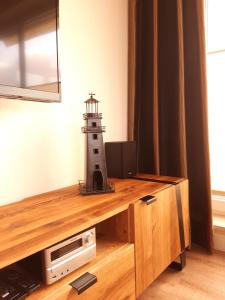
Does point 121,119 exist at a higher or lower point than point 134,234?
higher

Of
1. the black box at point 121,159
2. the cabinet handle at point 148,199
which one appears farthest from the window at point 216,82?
the cabinet handle at point 148,199

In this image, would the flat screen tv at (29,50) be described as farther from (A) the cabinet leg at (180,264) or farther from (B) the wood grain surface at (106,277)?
(A) the cabinet leg at (180,264)

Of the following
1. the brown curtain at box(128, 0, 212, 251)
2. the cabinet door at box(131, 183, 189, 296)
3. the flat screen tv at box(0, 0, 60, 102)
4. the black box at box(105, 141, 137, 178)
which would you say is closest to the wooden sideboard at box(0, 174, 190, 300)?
the cabinet door at box(131, 183, 189, 296)

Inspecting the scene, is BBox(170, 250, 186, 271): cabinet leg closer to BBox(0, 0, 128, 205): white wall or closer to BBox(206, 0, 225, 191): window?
BBox(206, 0, 225, 191): window

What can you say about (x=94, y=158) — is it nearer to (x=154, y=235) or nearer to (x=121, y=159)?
(x=121, y=159)

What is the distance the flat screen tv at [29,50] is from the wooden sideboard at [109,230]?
49 cm

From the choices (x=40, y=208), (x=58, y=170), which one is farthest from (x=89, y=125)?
(x=40, y=208)

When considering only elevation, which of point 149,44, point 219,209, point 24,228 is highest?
point 149,44

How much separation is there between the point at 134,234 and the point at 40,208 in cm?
42

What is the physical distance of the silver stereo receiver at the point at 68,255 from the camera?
795mm

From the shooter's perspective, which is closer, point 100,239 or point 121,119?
point 100,239

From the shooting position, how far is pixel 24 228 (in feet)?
2.81

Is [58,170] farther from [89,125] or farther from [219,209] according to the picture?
[219,209]

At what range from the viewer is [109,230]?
3.90 ft
